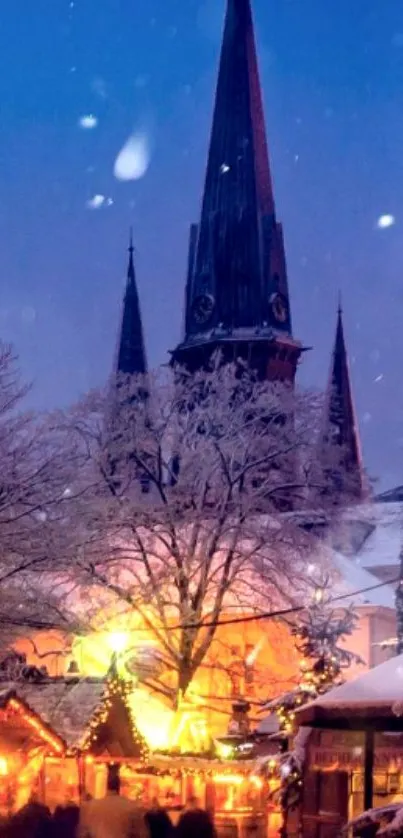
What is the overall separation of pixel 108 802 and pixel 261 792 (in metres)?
10.6

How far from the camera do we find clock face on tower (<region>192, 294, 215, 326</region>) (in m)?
62.8

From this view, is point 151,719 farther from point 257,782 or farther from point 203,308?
point 203,308

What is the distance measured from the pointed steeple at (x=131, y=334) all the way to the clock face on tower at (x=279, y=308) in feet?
27.9

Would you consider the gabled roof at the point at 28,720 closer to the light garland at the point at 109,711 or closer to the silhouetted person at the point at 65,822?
the light garland at the point at 109,711

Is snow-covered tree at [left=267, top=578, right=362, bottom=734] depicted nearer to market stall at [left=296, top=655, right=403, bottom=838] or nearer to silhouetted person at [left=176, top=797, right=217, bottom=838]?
market stall at [left=296, top=655, right=403, bottom=838]

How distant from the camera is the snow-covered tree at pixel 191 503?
3045 centimetres

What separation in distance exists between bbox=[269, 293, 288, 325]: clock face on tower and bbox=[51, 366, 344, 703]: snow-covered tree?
28.0 m

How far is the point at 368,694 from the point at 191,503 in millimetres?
21429

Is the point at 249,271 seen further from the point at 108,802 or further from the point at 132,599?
the point at 108,802

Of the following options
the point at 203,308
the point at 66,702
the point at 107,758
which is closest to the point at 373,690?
the point at 107,758

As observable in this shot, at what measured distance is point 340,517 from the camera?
3747cm

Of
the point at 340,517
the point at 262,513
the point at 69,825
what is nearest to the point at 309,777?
the point at 69,825

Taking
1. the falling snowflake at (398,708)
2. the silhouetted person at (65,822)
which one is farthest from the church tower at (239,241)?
Answer: the falling snowflake at (398,708)

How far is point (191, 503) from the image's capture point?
32.2 metres
